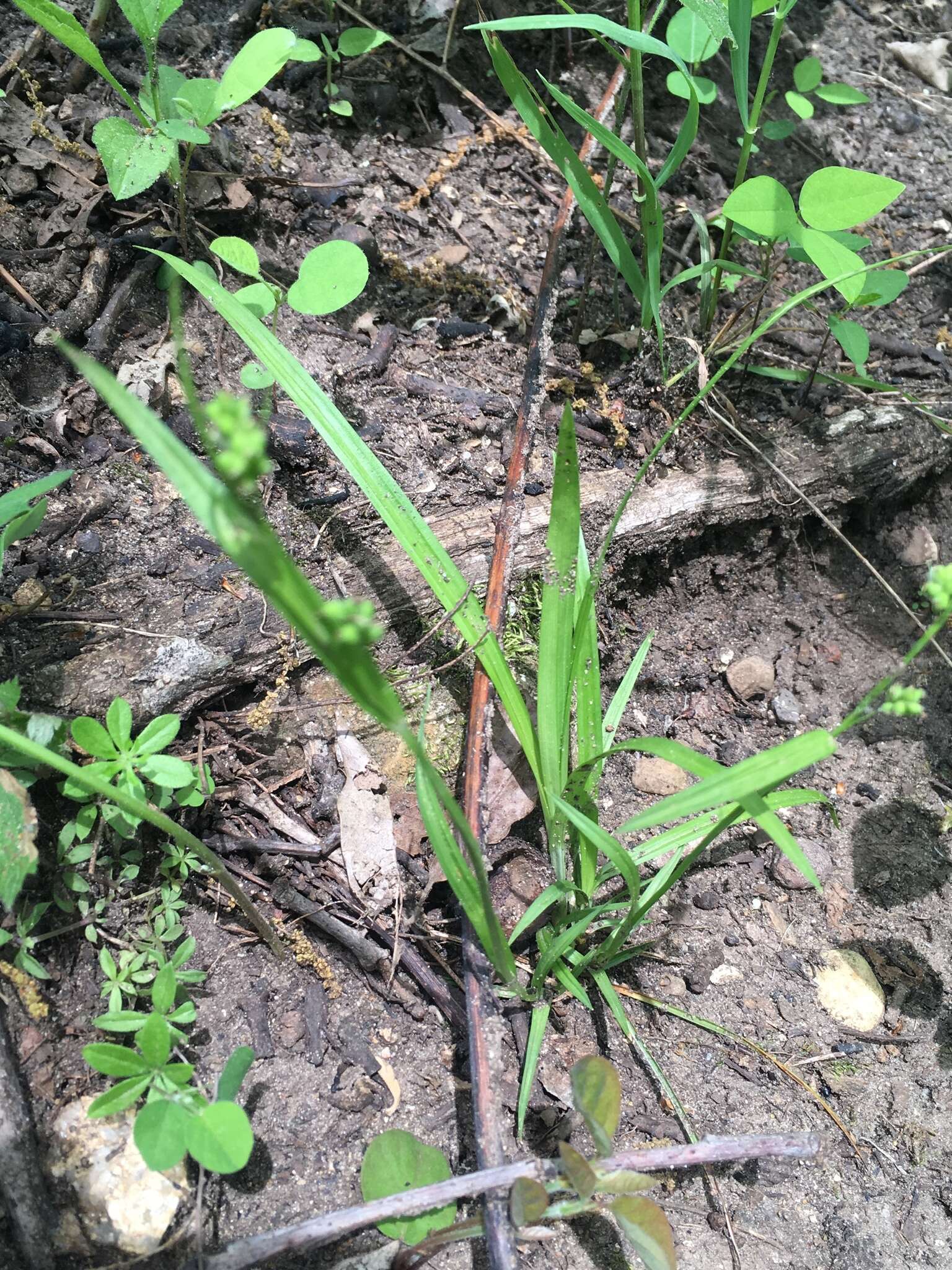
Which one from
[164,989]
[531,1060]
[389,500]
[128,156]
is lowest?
[531,1060]

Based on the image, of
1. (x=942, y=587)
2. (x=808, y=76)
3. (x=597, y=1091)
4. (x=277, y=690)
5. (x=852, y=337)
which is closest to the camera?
(x=942, y=587)

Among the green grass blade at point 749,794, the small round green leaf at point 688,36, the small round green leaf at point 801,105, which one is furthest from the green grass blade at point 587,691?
the small round green leaf at point 801,105

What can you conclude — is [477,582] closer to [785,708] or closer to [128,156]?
[785,708]

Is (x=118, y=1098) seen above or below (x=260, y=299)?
below

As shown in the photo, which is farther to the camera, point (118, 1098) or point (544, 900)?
point (544, 900)

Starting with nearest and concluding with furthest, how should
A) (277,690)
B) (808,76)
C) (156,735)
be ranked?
1. (156,735)
2. (277,690)
3. (808,76)

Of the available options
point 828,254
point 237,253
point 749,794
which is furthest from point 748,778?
point 237,253
